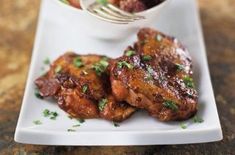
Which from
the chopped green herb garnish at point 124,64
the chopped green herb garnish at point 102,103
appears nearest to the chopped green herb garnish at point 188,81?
the chopped green herb garnish at point 124,64

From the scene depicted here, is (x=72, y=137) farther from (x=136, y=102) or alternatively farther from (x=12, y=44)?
(x=12, y=44)

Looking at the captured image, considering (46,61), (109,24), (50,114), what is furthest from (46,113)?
(109,24)

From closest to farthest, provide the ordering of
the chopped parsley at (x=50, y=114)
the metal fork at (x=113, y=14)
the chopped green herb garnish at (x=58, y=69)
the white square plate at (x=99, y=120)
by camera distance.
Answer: the white square plate at (x=99, y=120), the chopped parsley at (x=50, y=114), the chopped green herb garnish at (x=58, y=69), the metal fork at (x=113, y=14)

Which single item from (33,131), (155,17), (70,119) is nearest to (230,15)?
(155,17)

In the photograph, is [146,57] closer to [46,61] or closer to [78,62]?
[78,62]

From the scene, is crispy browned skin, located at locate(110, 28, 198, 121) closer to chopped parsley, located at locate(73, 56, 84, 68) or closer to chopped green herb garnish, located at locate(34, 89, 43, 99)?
chopped parsley, located at locate(73, 56, 84, 68)

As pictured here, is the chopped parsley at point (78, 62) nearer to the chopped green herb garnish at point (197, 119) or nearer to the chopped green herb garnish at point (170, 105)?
the chopped green herb garnish at point (170, 105)

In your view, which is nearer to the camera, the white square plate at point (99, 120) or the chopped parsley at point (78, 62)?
the white square plate at point (99, 120)
